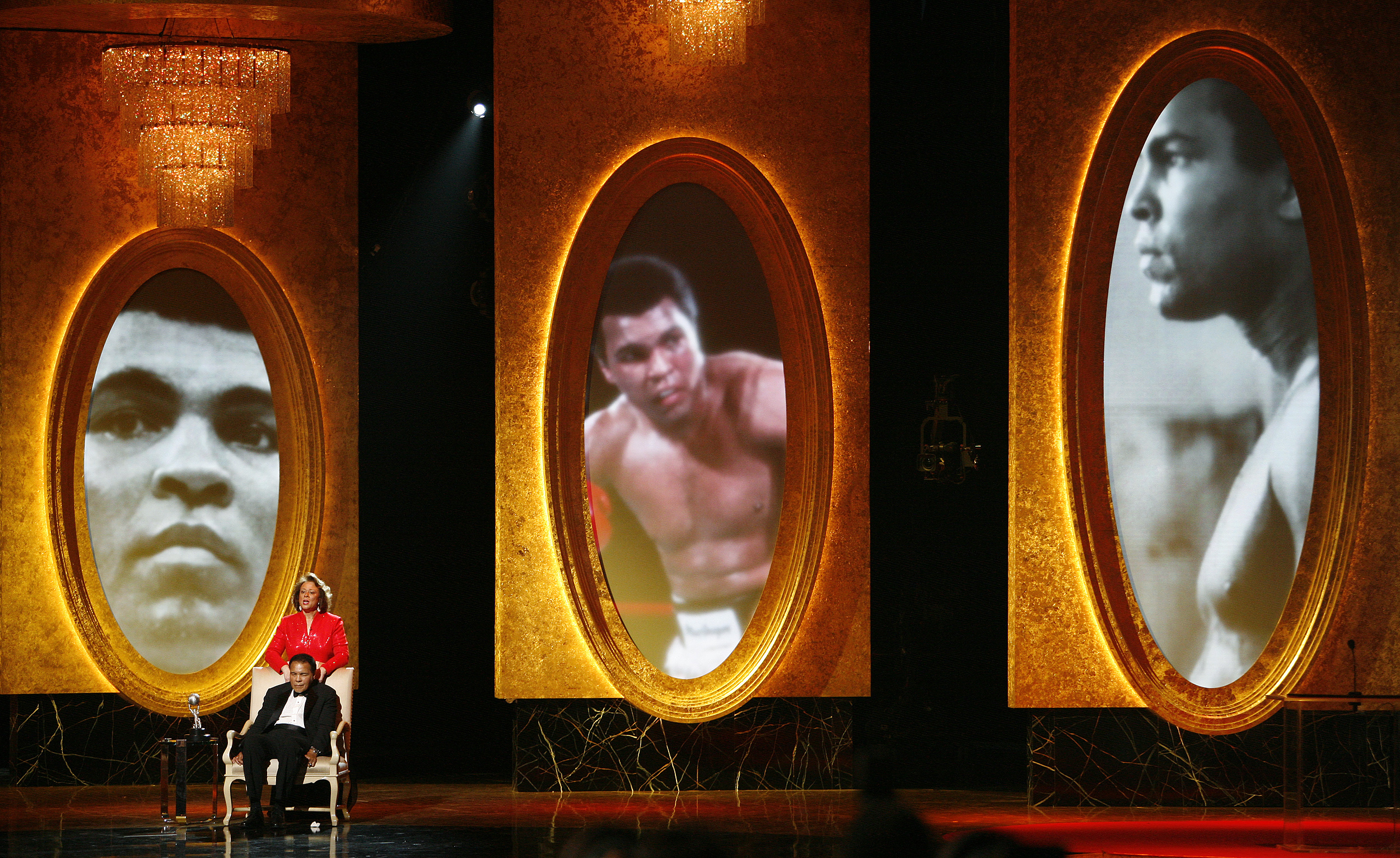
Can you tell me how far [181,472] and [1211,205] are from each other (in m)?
5.17

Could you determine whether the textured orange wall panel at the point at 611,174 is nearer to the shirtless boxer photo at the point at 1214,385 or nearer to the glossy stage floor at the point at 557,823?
the glossy stage floor at the point at 557,823

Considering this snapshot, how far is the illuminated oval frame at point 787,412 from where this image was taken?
780 centimetres

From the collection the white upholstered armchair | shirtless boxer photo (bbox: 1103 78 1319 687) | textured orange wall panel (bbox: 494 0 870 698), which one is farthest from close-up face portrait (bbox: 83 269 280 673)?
shirtless boxer photo (bbox: 1103 78 1319 687)

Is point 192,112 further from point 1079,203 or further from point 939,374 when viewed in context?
point 1079,203

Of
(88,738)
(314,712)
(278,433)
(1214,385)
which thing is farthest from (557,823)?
(1214,385)

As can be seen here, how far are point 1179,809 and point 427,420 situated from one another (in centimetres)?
418

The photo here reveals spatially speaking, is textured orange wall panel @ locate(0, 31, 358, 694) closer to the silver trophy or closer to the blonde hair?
the blonde hair

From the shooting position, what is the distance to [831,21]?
26.2 feet

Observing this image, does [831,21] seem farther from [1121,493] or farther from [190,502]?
[190,502]

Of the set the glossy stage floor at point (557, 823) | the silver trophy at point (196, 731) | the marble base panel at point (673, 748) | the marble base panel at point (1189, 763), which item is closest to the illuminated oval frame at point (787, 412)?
the marble base panel at point (673, 748)

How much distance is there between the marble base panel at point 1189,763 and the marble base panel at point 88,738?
4.17 metres

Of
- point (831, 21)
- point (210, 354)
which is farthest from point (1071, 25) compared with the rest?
point (210, 354)

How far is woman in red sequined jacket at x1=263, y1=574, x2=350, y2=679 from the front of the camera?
7.57 m

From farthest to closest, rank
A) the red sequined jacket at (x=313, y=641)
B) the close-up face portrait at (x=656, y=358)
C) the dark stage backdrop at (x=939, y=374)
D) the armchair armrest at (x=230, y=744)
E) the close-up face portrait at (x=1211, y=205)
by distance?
the dark stage backdrop at (x=939, y=374)
the close-up face portrait at (x=656, y=358)
the red sequined jacket at (x=313, y=641)
the close-up face portrait at (x=1211, y=205)
the armchair armrest at (x=230, y=744)
